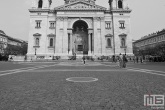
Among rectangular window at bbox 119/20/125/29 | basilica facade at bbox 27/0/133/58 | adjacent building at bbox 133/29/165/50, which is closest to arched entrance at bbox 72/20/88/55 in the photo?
basilica facade at bbox 27/0/133/58

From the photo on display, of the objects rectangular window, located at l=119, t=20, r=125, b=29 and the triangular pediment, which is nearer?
the triangular pediment

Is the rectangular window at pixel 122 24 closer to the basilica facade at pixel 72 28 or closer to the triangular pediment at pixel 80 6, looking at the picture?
the basilica facade at pixel 72 28

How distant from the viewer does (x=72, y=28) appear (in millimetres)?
45812

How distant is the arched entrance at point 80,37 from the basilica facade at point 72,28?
395 cm

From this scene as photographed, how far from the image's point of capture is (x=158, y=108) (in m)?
2.77

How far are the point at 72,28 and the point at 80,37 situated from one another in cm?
634

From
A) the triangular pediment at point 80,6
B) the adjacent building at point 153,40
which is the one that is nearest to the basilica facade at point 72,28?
the triangular pediment at point 80,6

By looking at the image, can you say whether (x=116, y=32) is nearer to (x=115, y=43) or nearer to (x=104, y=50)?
(x=115, y=43)

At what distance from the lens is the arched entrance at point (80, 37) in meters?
50.4

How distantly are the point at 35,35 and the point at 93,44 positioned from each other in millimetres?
19363

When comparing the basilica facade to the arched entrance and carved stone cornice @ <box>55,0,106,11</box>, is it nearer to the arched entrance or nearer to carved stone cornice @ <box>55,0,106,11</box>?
carved stone cornice @ <box>55,0,106,11</box>

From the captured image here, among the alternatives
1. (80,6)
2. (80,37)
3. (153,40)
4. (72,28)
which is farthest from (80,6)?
(153,40)

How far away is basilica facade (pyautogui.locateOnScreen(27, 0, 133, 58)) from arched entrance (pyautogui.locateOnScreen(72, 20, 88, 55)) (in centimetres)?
395

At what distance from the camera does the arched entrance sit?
50406 mm
